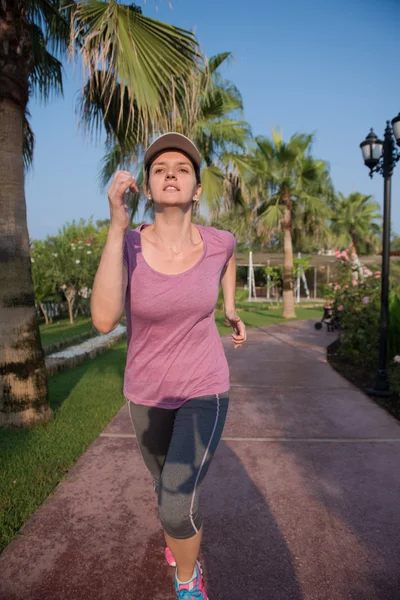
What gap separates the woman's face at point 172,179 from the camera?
6.36 ft

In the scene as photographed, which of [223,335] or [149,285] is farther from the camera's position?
[223,335]

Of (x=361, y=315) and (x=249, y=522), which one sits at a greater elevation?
(x=361, y=315)

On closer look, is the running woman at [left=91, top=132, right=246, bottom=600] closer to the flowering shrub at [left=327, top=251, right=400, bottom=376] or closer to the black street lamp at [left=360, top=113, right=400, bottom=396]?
the black street lamp at [left=360, top=113, right=400, bottom=396]

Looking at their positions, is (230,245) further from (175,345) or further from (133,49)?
(133,49)

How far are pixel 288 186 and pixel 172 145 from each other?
1591 cm

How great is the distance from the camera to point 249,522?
8.48 feet

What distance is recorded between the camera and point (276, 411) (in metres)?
4.86

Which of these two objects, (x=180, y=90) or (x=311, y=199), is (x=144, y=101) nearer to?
(x=180, y=90)

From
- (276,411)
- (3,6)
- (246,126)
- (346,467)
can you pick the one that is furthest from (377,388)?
(246,126)

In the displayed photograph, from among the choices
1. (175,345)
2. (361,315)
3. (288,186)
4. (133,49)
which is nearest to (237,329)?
(175,345)

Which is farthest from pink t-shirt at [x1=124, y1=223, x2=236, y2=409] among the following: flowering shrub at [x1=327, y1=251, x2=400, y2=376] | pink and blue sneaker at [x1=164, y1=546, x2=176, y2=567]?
flowering shrub at [x1=327, y1=251, x2=400, y2=376]

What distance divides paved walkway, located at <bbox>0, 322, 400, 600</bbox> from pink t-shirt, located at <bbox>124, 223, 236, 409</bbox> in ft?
2.98

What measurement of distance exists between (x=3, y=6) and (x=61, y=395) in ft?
13.3

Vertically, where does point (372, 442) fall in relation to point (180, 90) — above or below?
below
